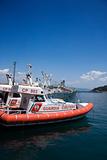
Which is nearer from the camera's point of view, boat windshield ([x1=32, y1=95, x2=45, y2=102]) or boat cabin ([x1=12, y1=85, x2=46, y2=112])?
boat cabin ([x1=12, y1=85, x2=46, y2=112])

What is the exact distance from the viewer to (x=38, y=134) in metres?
14.2

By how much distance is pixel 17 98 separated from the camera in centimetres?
1745

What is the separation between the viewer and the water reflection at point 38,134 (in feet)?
38.8

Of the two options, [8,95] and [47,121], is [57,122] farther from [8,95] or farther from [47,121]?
[8,95]

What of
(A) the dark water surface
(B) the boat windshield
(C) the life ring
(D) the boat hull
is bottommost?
(A) the dark water surface

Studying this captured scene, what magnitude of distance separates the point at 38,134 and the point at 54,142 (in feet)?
6.85

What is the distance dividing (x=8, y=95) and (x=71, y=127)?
248 inches

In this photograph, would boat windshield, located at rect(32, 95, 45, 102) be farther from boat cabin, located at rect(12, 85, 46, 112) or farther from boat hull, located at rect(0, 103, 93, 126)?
boat hull, located at rect(0, 103, 93, 126)

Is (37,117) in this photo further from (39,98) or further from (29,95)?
(29,95)

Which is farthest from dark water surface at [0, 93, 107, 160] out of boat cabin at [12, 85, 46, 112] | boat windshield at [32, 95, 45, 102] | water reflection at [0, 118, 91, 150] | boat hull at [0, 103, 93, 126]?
boat windshield at [32, 95, 45, 102]

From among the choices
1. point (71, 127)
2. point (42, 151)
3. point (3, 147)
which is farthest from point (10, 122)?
point (71, 127)

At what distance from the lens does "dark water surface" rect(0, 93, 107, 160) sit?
10.3 meters

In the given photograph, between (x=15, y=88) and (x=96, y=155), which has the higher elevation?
(x=15, y=88)

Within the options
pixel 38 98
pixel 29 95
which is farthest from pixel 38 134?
pixel 29 95
